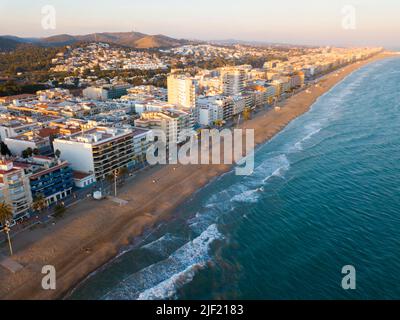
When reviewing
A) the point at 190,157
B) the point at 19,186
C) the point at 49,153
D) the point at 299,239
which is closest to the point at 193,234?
the point at 299,239

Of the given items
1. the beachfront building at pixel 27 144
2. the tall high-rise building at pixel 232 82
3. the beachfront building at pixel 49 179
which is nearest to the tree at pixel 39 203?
the beachfront building at pixel 49 179

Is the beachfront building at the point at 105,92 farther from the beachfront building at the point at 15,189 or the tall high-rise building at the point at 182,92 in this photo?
the beachfront building at the point at 15,189

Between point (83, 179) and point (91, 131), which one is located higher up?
point (91, 131)

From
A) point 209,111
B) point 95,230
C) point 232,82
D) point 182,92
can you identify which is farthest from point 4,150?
point 232,82

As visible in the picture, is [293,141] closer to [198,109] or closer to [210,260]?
[198,109]

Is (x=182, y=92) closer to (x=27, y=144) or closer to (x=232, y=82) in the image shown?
(x=232, y=82)
